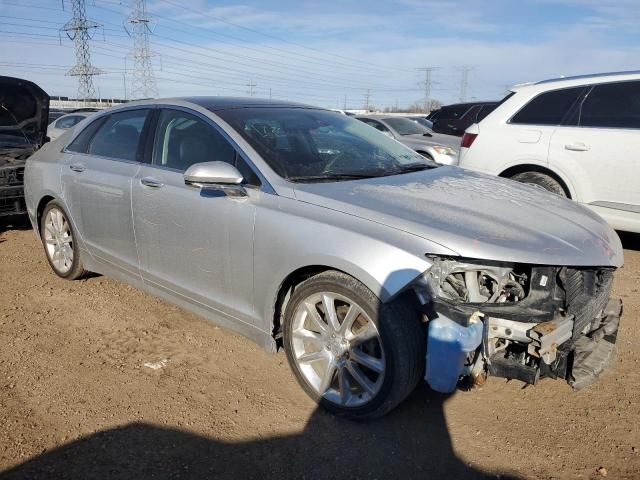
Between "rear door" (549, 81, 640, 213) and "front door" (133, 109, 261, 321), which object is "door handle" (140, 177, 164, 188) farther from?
"rear door" (549, 81, 640, 213)

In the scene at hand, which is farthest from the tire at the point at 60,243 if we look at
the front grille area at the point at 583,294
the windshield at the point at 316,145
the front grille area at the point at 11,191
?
the front grille area at the point at 583,294

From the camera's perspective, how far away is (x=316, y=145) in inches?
145

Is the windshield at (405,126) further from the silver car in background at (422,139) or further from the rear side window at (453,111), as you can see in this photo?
the rear side window at (453,111)

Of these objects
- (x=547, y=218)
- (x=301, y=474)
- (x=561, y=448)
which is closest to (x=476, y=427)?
(x=561, y=448)

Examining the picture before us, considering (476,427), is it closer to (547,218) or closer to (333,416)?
(333,416)

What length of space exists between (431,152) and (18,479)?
8848 millimetres

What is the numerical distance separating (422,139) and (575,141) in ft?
18.0

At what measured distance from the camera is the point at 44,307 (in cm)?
448

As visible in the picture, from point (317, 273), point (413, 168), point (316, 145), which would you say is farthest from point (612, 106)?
point (317, 273)

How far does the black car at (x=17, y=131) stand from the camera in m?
6.70

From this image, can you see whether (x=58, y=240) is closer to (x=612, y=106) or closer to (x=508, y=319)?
(x=508, y=319)

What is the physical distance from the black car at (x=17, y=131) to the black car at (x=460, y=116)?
8004mm

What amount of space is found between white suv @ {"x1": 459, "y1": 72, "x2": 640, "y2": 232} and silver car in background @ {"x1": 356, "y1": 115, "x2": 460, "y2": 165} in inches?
84.1

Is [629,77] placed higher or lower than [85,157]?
higher
